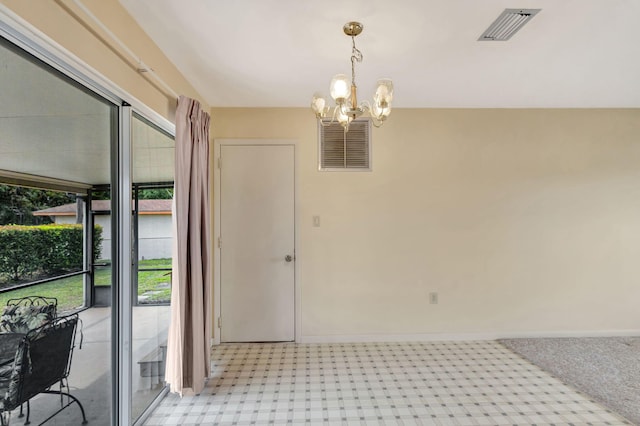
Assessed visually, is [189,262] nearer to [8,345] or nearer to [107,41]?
[8,345]

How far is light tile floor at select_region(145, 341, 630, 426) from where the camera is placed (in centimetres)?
207

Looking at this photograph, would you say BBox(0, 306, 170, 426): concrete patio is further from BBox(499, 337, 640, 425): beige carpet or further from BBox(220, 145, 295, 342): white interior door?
BBox(499, 337, 640, 425): beige carpet

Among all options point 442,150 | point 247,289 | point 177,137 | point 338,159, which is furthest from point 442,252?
point 177,137

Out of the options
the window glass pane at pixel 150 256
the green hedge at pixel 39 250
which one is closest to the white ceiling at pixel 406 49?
the window glass pane at pixel 150 256

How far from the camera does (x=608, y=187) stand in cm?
338

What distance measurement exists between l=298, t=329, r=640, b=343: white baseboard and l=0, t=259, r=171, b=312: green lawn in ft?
5.19

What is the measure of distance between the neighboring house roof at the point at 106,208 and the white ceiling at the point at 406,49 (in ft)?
3.52

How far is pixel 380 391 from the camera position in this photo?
2365mm

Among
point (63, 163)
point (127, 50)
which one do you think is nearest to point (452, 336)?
point (63, 163)

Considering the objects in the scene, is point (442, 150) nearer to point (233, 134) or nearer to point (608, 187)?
point (608, 187)

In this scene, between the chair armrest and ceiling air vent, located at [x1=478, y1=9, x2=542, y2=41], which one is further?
ceiling air vent, located at [x1=478, y1=9, x2=542, y2=41]

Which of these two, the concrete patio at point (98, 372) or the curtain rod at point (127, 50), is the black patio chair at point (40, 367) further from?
the curtain rod at point (127, 50)

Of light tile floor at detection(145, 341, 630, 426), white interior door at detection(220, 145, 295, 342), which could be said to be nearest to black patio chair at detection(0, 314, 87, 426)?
light tile floor at detection(145, 341, 630, 426)

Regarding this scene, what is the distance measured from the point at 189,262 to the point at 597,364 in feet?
11.6
